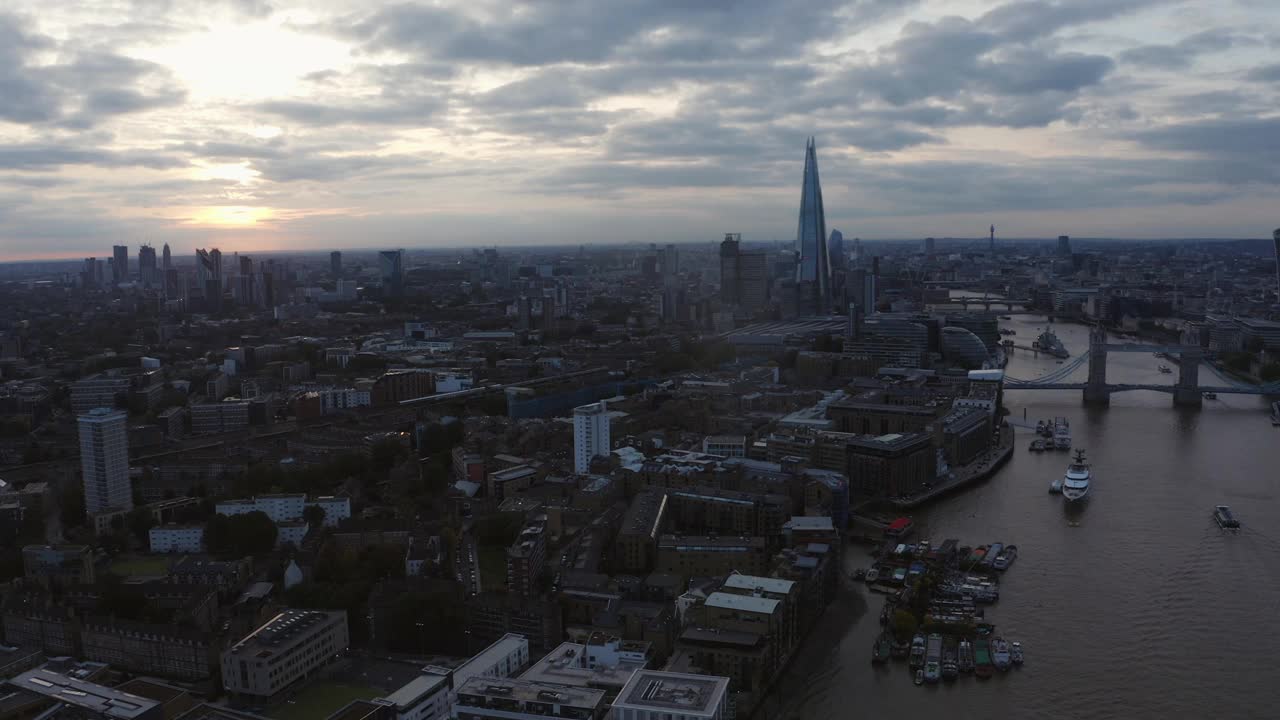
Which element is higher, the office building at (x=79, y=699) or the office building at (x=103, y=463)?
the office building at (x=103, y=463)

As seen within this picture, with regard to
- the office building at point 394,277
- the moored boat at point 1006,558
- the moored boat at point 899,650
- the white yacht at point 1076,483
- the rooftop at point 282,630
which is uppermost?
the office building at point 394,277

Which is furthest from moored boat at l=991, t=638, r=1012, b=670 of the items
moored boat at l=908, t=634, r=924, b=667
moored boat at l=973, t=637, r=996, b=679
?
moored boat at l=908, t=634, r=924, b=667

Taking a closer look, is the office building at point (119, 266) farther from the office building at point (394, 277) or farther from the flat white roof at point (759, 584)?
the flat white roof at point (759, 584)

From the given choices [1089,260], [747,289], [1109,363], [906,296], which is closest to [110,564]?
[1109,363]

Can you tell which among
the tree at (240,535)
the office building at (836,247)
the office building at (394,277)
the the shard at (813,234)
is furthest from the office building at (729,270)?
the tree at (240,535)

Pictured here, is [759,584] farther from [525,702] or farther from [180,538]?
[180,538]

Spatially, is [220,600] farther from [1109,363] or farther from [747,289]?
[747,289]
